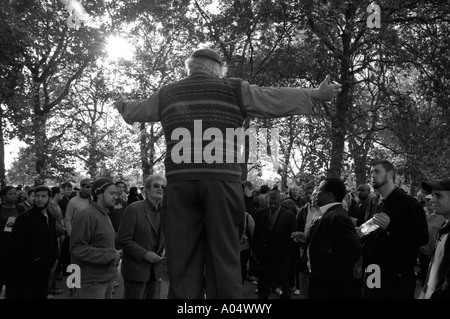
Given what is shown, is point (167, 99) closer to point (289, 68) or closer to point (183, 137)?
point (183, 137)

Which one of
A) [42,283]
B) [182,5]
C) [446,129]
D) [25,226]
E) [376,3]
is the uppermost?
[182,5]

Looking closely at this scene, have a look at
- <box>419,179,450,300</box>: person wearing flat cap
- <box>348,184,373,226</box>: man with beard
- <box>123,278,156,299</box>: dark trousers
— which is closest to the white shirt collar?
<box>419,179,450,300</box>: person wearing flat cap

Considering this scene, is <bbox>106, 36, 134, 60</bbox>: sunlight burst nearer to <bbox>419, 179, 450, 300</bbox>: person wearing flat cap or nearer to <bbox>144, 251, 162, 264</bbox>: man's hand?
<bbox>144, 251, 162, 264</bbox>: man's hand

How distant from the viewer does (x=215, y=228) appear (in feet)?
11.8

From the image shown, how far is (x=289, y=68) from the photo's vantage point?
52.3 ft

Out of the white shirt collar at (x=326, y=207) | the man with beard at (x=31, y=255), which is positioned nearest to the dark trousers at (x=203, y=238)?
the white shirt collar at (x=326, y=207)

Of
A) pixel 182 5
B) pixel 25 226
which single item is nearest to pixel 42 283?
pixel 25 226

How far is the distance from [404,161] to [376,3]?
4.83 metres

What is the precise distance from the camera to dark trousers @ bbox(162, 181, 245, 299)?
358 centimetres

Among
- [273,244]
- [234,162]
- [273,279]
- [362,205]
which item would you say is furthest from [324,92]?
[362,205]

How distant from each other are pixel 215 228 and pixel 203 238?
184 mm

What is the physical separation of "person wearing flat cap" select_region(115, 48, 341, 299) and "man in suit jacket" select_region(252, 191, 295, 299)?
5395mm

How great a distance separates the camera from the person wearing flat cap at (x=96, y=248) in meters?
5.77

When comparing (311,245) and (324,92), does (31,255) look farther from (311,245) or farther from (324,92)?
(324,92)
